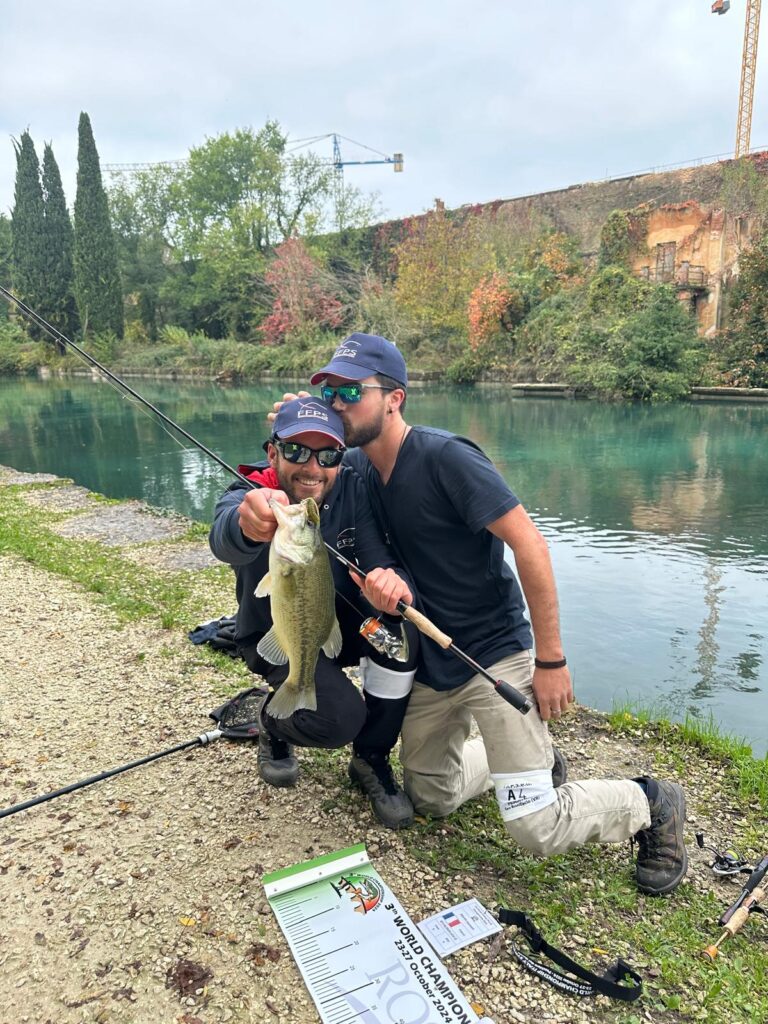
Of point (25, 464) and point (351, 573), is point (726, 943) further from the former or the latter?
point (25, 464)

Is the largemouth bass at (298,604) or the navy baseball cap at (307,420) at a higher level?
the navy baseball cap at (307,420)

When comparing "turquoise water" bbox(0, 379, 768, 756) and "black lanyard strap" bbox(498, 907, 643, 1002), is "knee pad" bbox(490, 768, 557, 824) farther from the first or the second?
"turquoise water" bbox(0, 379, 768, 756)

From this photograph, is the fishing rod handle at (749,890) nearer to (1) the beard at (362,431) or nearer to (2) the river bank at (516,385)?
(1) the beard at (362,431)

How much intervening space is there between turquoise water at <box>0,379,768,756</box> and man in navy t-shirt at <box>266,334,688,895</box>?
264cm

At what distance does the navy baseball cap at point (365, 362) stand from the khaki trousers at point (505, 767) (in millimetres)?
1380

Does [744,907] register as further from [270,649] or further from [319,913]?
[270,649]

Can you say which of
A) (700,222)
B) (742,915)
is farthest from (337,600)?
(700,222)

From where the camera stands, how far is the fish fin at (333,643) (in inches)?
120

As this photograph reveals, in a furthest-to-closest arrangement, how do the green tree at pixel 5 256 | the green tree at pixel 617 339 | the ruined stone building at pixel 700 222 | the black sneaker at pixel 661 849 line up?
1. the green tree at pixel 5 256
2. the ruined stone building at pixel 700 222
3. the green tree at pixel 617 339
4. the black sneaker at pixel 661 849

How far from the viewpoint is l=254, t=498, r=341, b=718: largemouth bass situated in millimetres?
2703

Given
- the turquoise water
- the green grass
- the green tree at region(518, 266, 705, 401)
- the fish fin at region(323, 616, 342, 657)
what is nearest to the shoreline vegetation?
the green tree at region(518, 266, 705, 401)

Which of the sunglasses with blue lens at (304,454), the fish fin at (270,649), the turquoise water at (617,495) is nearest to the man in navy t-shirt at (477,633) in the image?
the sunglasses with blue lens at (304,454)

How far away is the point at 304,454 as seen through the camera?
3.08 meters

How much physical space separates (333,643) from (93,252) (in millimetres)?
52328
